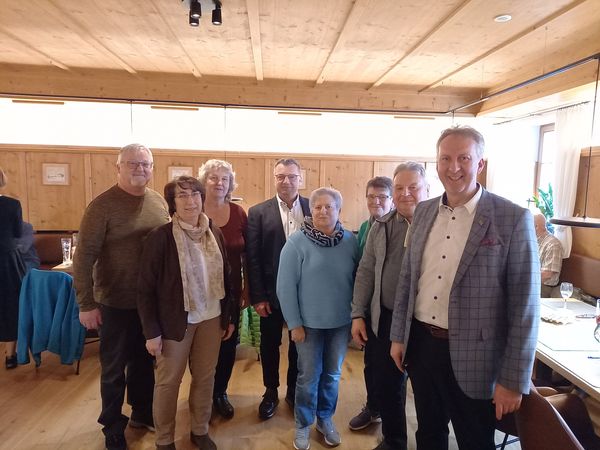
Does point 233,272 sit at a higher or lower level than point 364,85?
lower

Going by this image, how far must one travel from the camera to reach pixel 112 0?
274cm

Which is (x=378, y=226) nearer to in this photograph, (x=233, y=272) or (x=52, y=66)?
(x=233, y=272)

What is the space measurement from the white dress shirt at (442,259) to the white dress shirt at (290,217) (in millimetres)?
1115

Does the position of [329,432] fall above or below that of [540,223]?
below

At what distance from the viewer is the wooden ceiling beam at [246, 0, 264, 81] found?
275cm

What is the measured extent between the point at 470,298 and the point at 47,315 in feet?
10.3

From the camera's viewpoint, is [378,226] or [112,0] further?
[112,0]

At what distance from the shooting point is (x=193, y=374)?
2.21 m

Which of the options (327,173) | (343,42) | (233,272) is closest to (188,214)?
(233,272)

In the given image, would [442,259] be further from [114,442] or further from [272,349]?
[114,442]

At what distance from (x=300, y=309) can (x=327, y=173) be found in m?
3.62

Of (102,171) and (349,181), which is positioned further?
(349,181)

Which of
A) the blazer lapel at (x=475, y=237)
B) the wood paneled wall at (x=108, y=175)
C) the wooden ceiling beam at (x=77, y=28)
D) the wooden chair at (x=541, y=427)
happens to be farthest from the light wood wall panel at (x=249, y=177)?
the wooden chair at (x=541, y=427)

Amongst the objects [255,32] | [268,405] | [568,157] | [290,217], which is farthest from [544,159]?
[268,405]
